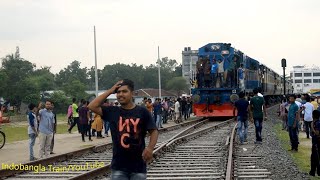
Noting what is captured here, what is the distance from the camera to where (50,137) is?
13.9m

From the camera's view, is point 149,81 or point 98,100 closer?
point 98,100

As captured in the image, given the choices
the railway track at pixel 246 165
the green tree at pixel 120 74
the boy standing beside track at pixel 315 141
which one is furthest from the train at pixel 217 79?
the green tree at pixel 120 74

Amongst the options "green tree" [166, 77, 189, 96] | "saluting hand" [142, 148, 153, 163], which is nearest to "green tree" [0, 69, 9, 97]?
"green tree" [166, 77, 189, 96]

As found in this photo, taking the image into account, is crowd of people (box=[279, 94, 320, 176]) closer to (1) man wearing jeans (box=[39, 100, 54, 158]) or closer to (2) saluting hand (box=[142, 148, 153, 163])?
(2) saluting hand (box=[142, 148, 153, 163])

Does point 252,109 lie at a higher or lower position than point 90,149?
higher

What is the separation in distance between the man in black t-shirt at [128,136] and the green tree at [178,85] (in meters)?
104

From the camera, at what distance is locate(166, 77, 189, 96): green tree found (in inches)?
4363

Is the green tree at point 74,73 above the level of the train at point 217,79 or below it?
above

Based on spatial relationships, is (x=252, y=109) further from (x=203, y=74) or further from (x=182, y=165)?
(x=203, y=74)

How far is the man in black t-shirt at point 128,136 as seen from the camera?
5.48m

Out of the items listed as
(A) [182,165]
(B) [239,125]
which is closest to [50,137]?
(A) [182,165]

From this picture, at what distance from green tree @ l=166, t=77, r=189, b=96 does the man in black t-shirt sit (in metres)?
104

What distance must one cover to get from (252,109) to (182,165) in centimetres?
556

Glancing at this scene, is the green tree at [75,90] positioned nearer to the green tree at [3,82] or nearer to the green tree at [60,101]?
the green tree at [60,101]
